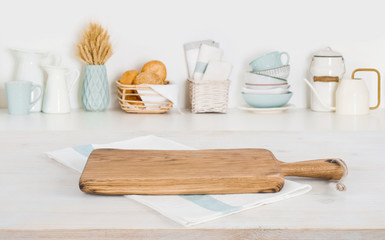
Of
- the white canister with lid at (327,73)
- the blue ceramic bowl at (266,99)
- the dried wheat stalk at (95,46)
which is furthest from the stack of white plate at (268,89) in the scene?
the dried wheat stalk at (95,46)

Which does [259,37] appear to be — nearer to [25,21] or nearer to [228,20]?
[228,20]

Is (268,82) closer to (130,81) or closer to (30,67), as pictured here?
(130,81)

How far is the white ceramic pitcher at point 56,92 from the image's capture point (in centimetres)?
209

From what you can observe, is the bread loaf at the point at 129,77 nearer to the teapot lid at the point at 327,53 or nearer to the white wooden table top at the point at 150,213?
the teapot lid at the point at 327,53

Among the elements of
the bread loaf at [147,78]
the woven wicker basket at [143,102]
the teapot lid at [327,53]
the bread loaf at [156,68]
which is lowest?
the woven wicker basket at [143,102]

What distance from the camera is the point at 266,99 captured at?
83.5 inches

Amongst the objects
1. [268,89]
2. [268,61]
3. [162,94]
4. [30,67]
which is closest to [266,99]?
[268,89]

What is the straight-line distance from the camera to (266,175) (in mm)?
895

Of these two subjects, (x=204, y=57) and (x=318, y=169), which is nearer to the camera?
(x=318, y=169)

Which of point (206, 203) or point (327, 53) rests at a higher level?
point (327, 53)

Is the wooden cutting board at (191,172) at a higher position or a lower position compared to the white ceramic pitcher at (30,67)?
lower

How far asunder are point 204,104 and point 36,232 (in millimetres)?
1410

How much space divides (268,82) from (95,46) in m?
0.66

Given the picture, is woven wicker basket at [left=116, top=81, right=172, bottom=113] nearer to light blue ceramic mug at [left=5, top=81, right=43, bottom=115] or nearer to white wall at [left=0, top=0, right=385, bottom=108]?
white wall at [left=0, top=0, right=385, bottom=108]
